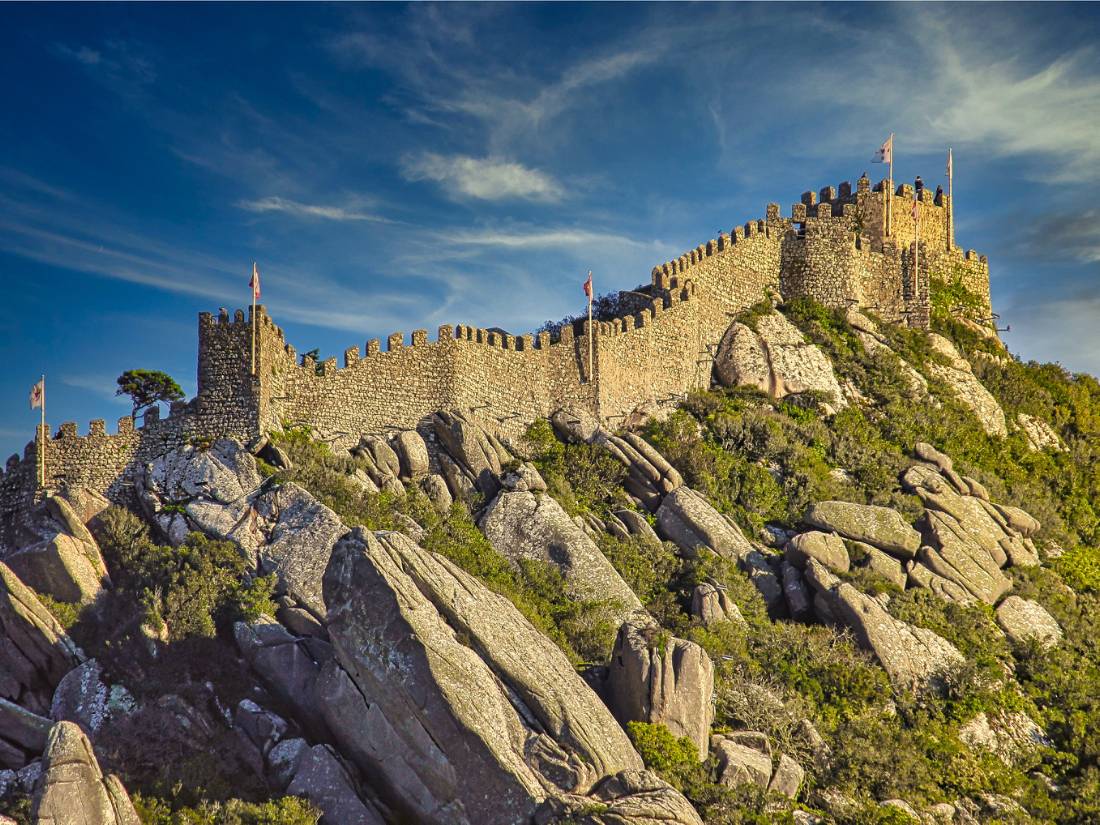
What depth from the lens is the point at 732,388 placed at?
45750 mm

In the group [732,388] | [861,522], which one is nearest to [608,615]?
[861,522]

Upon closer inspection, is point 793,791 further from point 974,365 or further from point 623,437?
point 974,365

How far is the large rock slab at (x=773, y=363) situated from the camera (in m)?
46.2

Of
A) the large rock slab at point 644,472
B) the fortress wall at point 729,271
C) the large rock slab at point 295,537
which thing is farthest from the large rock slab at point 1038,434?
the large rock slab at point 295,537

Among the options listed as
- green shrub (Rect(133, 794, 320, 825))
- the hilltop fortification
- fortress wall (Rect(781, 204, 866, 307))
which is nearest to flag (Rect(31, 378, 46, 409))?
Result: the hilltop fortification

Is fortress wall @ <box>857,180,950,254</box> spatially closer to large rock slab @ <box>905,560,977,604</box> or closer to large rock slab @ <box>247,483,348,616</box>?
large rock slab @ <box>905,560,977,604</box>

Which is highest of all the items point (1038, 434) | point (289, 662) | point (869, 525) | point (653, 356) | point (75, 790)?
point (653, 356)

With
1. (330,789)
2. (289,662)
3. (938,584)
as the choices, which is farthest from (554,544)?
(330,789)

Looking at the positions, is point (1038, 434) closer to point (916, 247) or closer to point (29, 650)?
point (916, 247)

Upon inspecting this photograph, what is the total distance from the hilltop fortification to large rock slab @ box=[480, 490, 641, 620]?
4850 mm

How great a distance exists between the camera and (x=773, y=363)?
46812 mm

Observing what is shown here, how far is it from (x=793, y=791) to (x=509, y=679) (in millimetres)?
6784

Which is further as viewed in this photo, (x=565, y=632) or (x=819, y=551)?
(x=819, y=551)

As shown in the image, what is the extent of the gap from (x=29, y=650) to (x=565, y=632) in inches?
503
